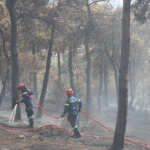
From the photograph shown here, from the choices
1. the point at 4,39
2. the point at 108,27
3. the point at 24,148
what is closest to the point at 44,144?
the point at 24,148

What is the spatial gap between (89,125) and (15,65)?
4.94 m

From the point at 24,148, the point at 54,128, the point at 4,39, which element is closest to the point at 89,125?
the point at 54,128

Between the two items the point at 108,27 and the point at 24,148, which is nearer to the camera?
the point at 24,148

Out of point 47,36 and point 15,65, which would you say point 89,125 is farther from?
point 47,36

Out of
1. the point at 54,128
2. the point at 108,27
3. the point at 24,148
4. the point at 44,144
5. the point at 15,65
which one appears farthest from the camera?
the point at 108,27

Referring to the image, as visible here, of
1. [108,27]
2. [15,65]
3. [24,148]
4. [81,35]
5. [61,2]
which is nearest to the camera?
[24,148]

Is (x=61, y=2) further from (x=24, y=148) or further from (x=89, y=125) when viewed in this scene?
(x=24, y=148)

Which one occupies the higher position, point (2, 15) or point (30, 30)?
point (2, 15)

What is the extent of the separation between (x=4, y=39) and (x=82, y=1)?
245 inches

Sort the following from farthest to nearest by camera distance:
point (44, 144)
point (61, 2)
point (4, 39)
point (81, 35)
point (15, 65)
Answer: point (81, 35) < point (4, 39) < point (61, 2) < point (15, 65) < point (44, 144)

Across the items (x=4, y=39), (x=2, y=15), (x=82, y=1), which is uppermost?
(x=82, y=1)

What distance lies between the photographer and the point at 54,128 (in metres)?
10.2

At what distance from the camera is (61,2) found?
48.9ft

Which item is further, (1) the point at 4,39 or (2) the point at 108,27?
(2) the point at 108,27
